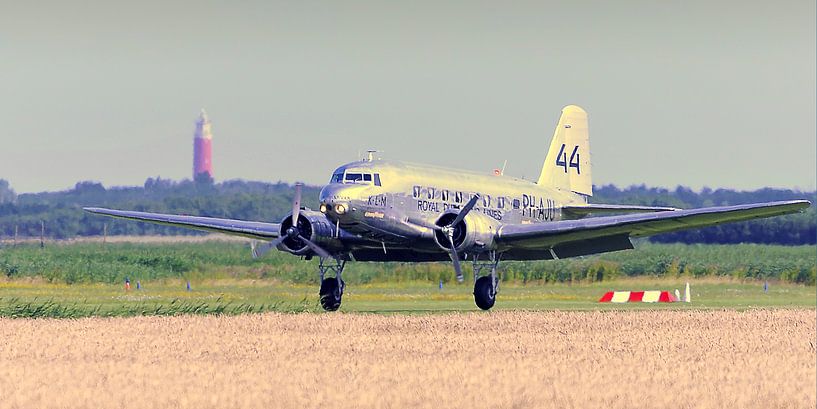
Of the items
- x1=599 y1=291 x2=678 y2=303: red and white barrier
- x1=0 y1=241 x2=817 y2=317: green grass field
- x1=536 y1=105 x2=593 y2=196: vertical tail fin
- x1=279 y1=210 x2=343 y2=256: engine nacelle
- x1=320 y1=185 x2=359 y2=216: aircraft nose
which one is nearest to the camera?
x1=320 y1=185 x2=359 y2=216: aircraft nose

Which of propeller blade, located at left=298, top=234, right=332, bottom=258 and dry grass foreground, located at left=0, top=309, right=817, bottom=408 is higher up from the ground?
propeller blade, located at left=298, top=234, right=332, bottom=258

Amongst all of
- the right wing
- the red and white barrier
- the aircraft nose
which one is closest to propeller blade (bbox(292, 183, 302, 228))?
the aircraft nose

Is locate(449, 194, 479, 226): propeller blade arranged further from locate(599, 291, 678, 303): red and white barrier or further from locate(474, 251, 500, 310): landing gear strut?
locate(599, 291, 678, 303): red and white barrier

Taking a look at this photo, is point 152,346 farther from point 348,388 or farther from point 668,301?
point 668,301

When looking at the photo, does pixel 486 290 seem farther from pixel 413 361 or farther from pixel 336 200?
pixel 413 361

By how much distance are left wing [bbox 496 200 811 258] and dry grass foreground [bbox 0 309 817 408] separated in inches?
109

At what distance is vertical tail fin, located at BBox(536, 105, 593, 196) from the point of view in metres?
50.1

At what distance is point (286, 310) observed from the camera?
40312 millimetres

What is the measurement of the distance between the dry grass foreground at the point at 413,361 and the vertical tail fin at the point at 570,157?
13024mm

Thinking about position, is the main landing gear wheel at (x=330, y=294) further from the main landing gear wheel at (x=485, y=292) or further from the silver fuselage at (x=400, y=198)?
the main landing gear wheel at (x=485, y=292)

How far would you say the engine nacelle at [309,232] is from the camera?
40.3 meters

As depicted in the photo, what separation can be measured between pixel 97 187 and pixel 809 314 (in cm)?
7708

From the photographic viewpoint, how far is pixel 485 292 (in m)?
40.4

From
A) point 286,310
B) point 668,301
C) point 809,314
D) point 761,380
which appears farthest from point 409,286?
point 761,380
